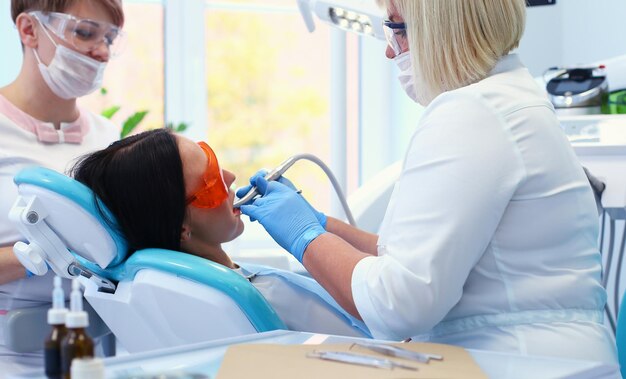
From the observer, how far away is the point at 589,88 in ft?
8.62

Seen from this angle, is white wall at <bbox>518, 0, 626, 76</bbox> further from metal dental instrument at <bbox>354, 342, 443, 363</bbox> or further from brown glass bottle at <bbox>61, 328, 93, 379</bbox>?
brown glass bottle at <bbox>61, 328, 93, 379</bbox>

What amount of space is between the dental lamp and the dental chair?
974 mm

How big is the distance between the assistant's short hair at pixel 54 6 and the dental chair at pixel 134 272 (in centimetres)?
74

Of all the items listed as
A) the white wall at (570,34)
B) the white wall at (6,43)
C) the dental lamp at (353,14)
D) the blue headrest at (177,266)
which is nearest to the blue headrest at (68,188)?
the blue headrest at (177,266)

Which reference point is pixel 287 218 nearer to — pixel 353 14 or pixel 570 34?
pixel 353 14

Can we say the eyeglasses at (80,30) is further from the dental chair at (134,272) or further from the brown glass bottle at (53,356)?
the brown glass bottle at (53,356)

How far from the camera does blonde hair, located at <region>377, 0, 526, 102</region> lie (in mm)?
1373

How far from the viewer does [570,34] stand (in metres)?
3.49

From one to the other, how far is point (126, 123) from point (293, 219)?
→ 71.2 inches

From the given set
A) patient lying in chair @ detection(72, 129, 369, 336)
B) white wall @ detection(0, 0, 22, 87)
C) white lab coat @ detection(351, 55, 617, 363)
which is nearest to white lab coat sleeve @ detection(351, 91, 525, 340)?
white lab coat @ detection(351, 55, 617, 363)

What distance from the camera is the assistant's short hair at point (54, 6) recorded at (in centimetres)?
213

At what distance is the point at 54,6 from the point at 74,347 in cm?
151

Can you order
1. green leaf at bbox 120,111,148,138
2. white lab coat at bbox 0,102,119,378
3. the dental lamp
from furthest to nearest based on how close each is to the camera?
1. green leaf at bbox 120,111,148,138
2. the dental lamp
3. white lab coat at bbox 0,102,119,378

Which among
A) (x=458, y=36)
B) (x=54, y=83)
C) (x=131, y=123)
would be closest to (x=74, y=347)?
(x=458, y=36)
